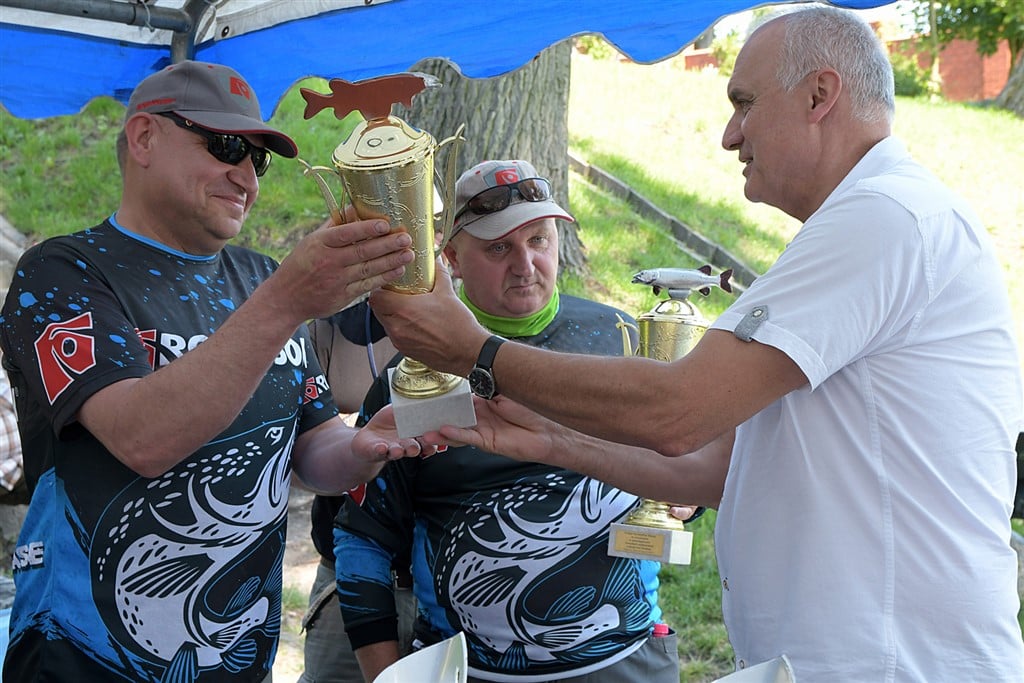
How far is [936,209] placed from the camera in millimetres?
1697

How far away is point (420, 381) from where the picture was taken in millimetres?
2162

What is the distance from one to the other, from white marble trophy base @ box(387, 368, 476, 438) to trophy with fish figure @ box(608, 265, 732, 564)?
0.56 m

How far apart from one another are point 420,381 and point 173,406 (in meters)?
0.53

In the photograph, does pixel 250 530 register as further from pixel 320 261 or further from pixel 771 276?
pixel 771 276

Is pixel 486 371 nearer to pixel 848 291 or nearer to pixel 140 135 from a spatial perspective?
pixel 848 291

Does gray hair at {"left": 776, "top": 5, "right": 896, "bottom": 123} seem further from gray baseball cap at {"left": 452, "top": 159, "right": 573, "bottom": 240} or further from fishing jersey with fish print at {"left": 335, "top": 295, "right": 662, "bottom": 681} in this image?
fishing jersey with fish print at {"left": 335, "top": 295, "right": 662, "bottom": 681}

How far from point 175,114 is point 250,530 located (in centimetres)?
101

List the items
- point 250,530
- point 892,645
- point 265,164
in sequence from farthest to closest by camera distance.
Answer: point 265,164 → point 250,530 → point 892,645

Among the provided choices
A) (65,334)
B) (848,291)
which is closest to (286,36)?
(65,334)

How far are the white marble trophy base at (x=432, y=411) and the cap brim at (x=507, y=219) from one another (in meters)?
0.57

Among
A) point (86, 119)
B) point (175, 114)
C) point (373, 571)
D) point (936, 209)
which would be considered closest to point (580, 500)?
point (373, 571)

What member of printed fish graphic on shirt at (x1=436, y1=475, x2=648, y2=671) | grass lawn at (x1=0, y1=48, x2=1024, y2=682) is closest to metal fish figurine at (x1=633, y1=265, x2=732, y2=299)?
printed fish graphic on shirt at (x1=436, y1=475, x2=648, y2=671)

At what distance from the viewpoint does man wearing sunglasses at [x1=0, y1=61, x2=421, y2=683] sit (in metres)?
1.90

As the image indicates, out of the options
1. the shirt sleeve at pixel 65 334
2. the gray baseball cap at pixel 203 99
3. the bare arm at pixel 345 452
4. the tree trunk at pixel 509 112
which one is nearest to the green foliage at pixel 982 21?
the tree trunk at pixel 509 112
